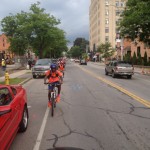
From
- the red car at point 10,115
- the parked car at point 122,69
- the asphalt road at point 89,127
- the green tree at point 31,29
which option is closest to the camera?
the red car at point 10,115

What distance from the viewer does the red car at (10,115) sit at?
6.16m

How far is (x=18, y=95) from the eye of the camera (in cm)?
872

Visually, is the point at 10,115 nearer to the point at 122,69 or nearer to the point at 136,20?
the point at 122,69

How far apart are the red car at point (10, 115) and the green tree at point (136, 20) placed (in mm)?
26778

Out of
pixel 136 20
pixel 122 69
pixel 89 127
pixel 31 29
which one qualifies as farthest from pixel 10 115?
pixel 31 29

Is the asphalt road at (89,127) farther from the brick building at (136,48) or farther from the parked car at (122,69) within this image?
the brick building at (136,48)

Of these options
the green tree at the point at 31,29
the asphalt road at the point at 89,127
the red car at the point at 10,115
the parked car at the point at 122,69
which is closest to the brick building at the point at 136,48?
the green tree at the point at 31,29

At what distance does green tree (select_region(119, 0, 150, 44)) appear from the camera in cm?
3412

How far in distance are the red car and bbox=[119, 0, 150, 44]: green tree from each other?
26.8 meters

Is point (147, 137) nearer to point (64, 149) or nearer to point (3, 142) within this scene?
point (64, 149)

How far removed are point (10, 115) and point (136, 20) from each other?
29.7m

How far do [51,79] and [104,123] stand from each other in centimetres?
327

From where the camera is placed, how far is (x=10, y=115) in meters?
6.82

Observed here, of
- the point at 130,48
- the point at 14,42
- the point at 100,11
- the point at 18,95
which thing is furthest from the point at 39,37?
the point at 100,11
